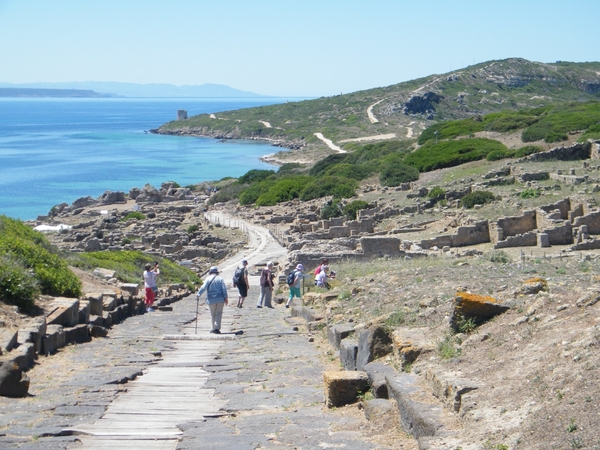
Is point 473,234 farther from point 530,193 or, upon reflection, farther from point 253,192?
point 253,192

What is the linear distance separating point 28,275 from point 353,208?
3146 centimetres

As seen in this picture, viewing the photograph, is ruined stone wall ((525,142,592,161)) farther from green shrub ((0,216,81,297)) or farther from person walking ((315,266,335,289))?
green shrub ((0,216,81,297))

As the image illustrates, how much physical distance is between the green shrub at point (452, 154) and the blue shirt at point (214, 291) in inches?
1614

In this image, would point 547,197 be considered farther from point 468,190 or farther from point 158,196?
point 158,196

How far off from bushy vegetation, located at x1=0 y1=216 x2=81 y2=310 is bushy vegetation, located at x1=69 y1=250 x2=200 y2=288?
748cm

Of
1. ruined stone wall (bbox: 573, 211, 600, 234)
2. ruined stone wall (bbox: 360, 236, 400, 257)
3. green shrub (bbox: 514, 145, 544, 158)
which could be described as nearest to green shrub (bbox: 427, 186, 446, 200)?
green shrub (bbox: 514, 145, 544, 158)

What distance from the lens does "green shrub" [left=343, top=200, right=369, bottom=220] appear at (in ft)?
140

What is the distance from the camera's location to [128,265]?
97.5ft

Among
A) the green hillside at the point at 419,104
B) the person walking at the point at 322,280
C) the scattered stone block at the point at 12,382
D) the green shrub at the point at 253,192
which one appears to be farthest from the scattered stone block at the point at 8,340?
the green hillside at the point at 419,104

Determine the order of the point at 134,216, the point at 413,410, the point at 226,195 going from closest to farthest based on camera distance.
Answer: the point at 413,410, the point at 134,216, the point at 226,195

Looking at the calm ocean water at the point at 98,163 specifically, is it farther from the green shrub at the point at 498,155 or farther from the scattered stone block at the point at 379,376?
the scattered stone block at the point at 379,376

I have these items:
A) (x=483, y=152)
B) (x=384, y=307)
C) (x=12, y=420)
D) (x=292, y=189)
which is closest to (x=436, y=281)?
(x=384, y=307)

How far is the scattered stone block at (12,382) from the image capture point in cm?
815

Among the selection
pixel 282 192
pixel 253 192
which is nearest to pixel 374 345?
pixel 282 192
